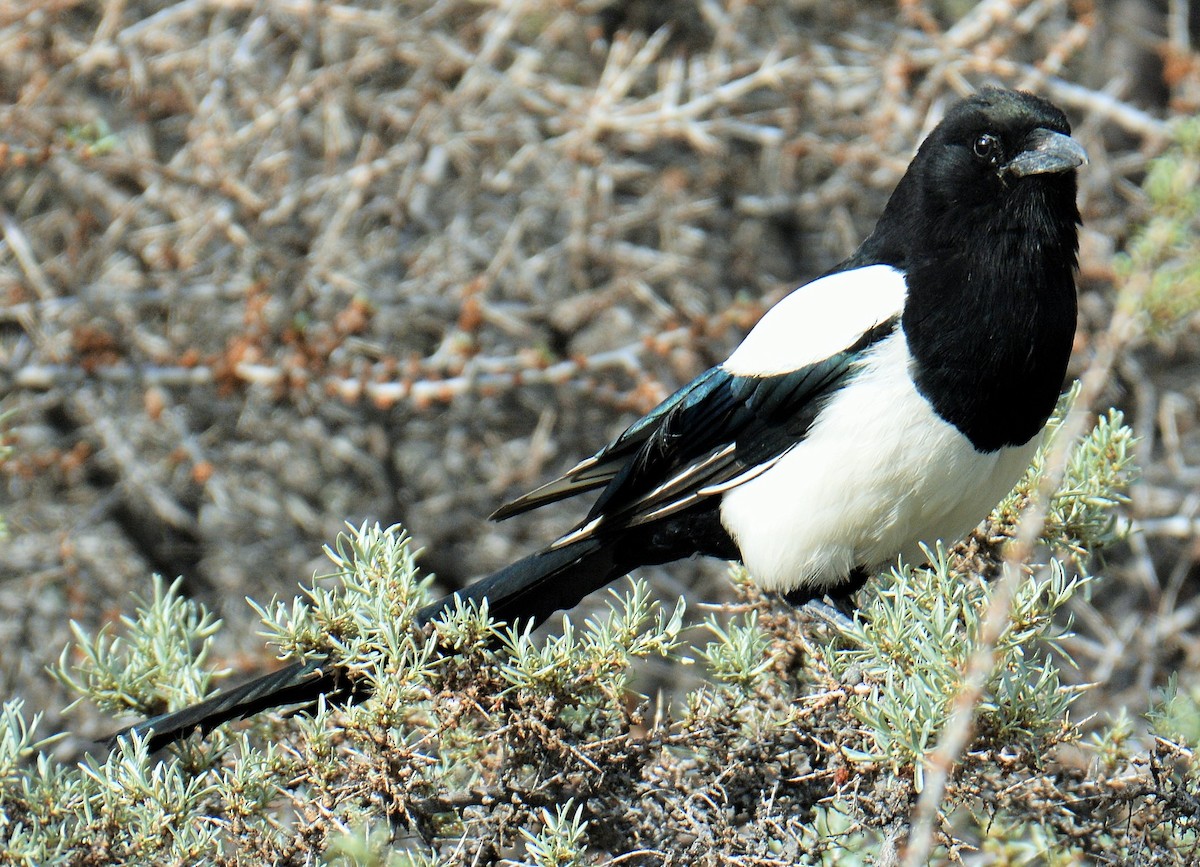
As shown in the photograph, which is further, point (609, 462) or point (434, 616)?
point (609, 462)

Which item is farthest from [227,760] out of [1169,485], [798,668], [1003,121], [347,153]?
[1169,485]

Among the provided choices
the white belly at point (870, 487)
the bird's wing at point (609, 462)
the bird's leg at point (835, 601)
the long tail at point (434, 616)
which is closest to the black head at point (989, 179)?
the white belly at point (870, 487)

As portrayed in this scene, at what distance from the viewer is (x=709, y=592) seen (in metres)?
3.72

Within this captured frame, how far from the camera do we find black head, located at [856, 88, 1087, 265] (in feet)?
7.22

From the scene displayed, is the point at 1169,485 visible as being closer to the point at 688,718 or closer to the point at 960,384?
the point at 960,384

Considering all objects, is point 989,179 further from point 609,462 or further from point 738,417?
point 609,462

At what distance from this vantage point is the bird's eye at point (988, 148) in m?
2.27

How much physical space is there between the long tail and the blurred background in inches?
31.3

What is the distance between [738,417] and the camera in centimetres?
235

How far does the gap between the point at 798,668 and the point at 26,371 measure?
2125 millimetres

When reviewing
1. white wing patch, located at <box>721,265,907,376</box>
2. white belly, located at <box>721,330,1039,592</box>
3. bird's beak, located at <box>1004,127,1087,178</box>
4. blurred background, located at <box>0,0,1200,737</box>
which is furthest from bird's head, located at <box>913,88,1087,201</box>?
blurred background, located at <box>0,0,1200,737</box>

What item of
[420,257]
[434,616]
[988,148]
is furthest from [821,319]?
[420,257]

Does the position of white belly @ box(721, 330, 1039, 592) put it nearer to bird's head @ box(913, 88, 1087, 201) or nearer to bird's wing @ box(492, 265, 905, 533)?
bird's wing @ box(492, 265, 905, 533)

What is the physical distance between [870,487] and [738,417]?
332 mm
